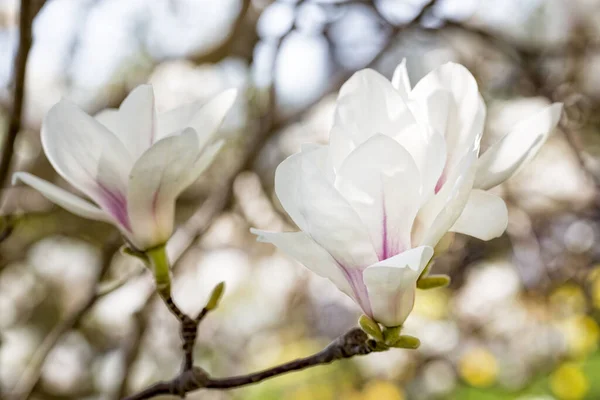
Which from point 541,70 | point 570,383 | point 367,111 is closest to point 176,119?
point 367,111

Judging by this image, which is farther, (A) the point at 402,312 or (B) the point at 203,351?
(B) the point at 203,351

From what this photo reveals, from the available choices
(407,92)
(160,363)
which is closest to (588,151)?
(160,363)

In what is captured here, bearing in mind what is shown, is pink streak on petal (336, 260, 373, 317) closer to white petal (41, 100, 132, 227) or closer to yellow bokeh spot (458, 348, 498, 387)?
white petal (41, 100, 132, 227)

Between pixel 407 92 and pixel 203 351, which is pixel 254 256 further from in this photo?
pixel 407 92

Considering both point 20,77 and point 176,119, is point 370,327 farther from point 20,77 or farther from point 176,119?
point 20,77

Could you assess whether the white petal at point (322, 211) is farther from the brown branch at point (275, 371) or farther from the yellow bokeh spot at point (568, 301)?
the yellow bokeh spot at point (568, 301)

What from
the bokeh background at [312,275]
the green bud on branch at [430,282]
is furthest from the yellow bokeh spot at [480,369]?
the green bud on branch at [430,282]
